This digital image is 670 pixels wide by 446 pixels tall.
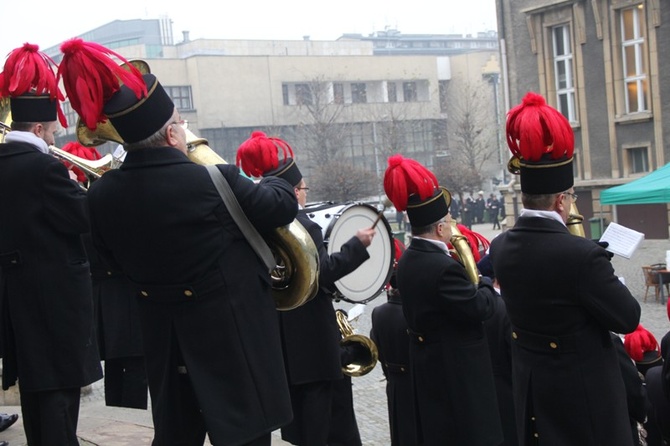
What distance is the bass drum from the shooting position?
489 centimetres

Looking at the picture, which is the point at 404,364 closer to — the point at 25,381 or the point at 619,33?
the point at 25,381

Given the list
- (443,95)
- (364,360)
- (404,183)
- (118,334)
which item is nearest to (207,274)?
(404,183)

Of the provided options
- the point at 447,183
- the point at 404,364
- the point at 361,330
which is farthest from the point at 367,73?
the point at 404,364

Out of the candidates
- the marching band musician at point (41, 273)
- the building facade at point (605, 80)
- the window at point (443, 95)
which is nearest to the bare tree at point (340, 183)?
the building facade at point (605, 80)

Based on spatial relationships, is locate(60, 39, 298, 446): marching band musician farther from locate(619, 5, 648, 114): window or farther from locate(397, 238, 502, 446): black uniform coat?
locate(619, 5, 648, 114): window

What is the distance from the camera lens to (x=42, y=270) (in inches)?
181

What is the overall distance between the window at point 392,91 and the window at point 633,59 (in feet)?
118

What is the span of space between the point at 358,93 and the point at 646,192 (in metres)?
47.2

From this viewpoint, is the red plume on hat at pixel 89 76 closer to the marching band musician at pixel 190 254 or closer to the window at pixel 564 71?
the marching band musician at pixel 190 254

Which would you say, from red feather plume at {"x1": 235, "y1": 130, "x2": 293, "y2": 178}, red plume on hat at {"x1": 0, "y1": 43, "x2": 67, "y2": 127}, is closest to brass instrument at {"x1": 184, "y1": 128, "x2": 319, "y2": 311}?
red plume on hat at {"x1": 0, "y1": 43, "x2": 67, "y2": 127}

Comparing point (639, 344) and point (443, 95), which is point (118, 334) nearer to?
point (639, 344)

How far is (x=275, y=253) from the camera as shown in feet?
12.0

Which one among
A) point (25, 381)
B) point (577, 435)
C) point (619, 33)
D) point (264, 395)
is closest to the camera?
→ point (264, 395)

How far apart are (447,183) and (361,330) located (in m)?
30.1
